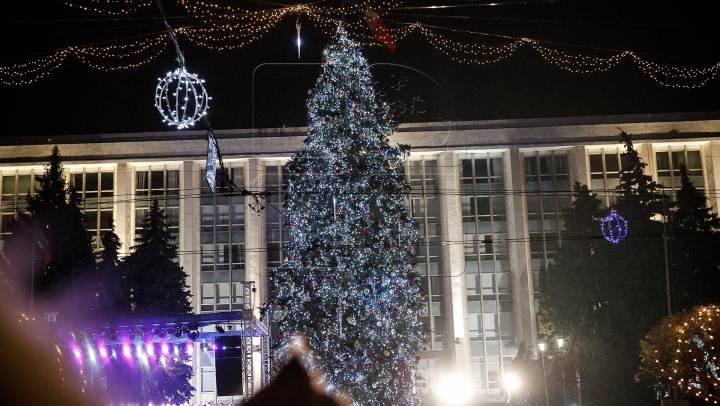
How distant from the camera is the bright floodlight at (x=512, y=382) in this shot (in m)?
46.0

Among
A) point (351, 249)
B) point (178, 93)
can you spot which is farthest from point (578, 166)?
point (178, 93)

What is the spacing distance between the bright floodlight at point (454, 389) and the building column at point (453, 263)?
0.69 meters

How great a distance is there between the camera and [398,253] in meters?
23.5

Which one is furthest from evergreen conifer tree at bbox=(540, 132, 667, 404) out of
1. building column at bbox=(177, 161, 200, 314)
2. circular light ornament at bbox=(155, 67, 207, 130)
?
circular light ornament at bbox=(155, 67, 207, 130)

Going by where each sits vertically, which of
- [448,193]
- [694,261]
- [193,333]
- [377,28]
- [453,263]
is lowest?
[193,333]

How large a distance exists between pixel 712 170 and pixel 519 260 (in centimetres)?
1562

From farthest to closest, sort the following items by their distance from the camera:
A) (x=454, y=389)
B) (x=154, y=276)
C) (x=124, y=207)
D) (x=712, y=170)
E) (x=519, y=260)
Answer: (x=712, y=170) < (x=124, y=207) < (x=519, y=260) < (x=454, y=389) < (x=154, y=276)

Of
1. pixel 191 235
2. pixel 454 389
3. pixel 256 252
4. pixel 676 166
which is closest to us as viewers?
pixel 454 389

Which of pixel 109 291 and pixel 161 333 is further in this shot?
pixel 109 291

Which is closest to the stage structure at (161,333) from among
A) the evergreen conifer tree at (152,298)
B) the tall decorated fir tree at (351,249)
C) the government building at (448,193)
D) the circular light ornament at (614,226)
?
the tall decorated fir tree at (351,249)

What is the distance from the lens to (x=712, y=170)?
54.6 meters

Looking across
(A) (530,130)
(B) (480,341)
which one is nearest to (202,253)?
(B) (480,341)

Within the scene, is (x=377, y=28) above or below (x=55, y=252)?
above

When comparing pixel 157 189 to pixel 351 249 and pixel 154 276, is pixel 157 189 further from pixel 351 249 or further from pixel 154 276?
pixel 351 249
